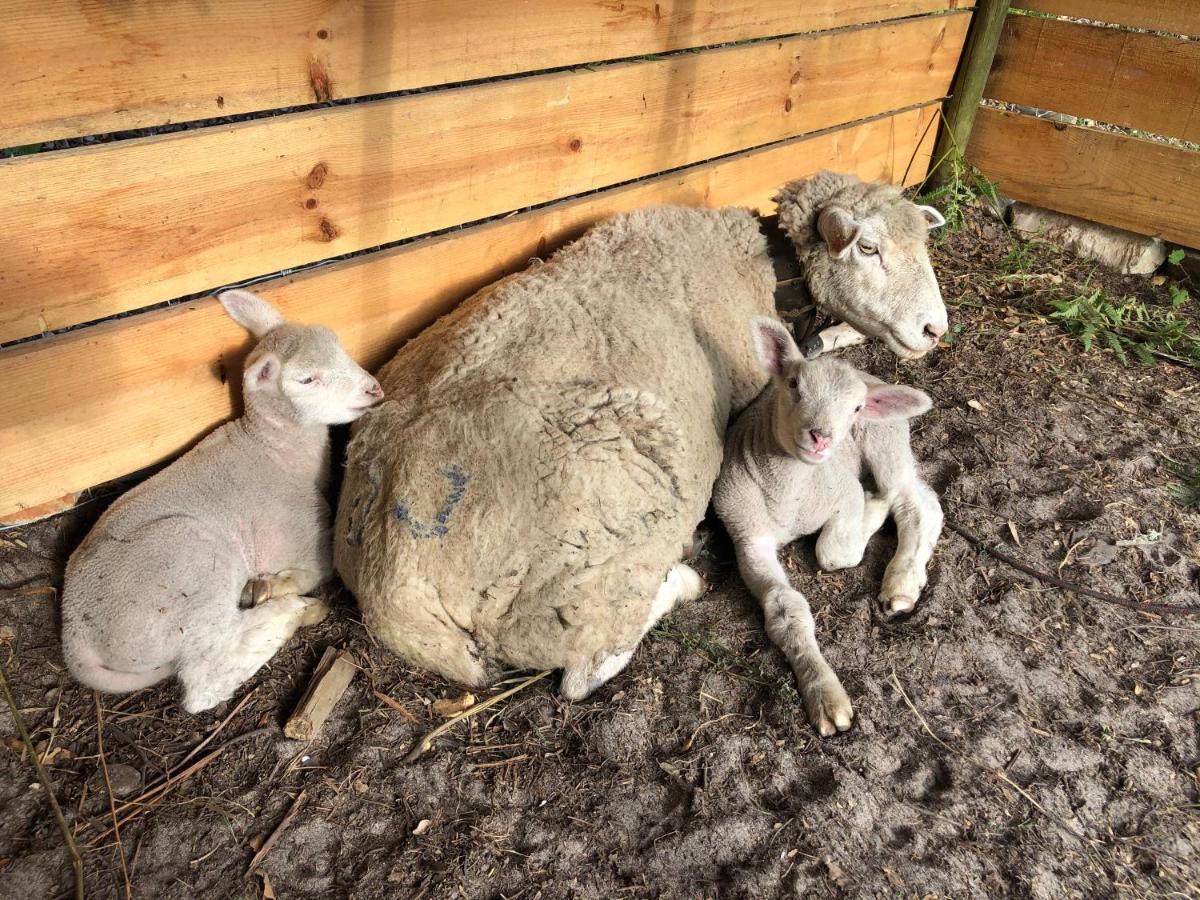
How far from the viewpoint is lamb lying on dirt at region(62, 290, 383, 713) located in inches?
112

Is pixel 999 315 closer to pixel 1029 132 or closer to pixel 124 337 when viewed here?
pixel 1029 132

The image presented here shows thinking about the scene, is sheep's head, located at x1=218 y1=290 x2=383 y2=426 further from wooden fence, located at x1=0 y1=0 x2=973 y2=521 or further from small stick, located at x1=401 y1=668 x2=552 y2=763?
small stick, located at x1=401 y1=668 x2=552 y2=763

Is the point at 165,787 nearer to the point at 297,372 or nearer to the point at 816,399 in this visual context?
the point at 297,372

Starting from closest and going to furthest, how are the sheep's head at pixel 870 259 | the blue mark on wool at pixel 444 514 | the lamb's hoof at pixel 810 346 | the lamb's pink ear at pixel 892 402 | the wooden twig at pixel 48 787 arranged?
the wooden twig at pixel 48 787 → the blue mark on wool at pixel 444 514 → the lamb's pink ear at pixel 892 402 → the sheep's head at pixel 870 259 → the lamb's hoof at pixel 810 346

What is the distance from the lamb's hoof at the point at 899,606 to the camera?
3.54 m

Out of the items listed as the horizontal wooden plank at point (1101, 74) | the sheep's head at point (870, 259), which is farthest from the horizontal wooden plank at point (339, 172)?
the horizontal wooden plank at point (1101, 74)

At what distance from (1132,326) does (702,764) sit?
4.48 m

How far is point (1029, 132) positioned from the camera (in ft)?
20.8

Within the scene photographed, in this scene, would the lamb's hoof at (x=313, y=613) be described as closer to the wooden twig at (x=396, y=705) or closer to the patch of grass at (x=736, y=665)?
the wooden twig at (x=396, y=705)

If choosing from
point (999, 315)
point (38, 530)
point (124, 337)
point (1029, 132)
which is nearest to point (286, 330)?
point (124, 337)

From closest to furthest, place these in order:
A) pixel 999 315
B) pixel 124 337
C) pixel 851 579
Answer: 1. pixel 124 337
2. pixel 851 579
3. pixel 999 315

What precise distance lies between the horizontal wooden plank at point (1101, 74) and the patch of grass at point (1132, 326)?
1152 mm

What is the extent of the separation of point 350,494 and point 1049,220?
5.74 meters

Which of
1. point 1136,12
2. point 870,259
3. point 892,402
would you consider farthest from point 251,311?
point 1136,12
